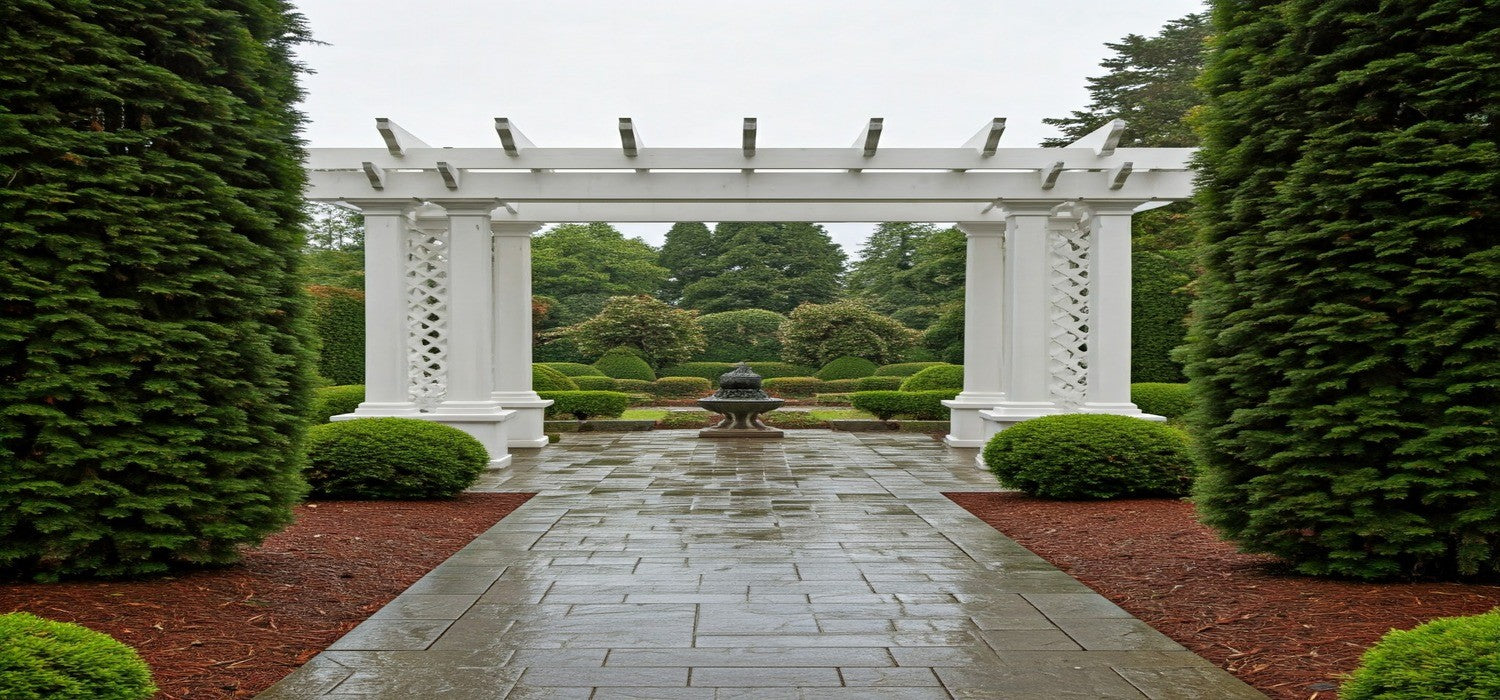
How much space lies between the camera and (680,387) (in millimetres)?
28484

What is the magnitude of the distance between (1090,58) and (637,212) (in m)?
19.0

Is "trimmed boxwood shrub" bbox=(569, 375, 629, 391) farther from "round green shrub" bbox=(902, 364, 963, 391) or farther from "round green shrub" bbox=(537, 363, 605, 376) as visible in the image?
"round green shrub" bbox=(902, 364, 963, 391)

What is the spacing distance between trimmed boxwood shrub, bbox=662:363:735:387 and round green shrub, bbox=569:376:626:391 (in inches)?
166

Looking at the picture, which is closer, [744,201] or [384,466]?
[384,466]

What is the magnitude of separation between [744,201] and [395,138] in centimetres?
395

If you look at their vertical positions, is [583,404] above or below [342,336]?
below

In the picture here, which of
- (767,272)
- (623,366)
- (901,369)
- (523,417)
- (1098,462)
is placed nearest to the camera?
(1098,462)

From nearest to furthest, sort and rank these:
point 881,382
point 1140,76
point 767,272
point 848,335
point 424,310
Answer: point 424,310, point 881,382, point 1140,76, point 848,335, point 767,272

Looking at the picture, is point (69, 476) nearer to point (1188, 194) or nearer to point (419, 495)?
point (419, 495)

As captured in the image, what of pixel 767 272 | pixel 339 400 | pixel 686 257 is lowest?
pixel 339 400

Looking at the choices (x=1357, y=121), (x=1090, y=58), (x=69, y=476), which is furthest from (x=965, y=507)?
(x=1090, y=58)

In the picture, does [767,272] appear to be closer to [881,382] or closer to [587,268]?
[587,268]

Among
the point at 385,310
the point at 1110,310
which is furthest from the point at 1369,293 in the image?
the point at 385,310

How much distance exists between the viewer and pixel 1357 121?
17.6 ft
